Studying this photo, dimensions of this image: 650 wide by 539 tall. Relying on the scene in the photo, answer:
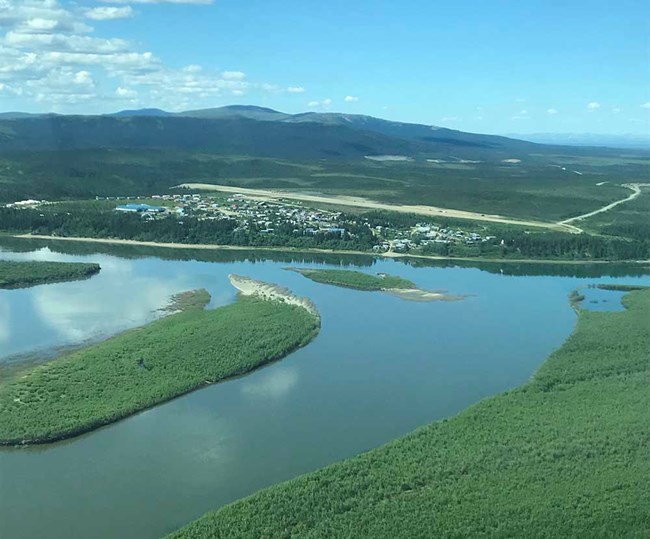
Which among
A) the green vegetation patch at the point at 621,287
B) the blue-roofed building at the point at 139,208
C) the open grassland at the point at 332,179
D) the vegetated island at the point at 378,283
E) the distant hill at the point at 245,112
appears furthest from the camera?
the distant hill at the point at 245,112

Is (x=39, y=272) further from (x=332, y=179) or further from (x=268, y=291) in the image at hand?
(x=332, y=179)

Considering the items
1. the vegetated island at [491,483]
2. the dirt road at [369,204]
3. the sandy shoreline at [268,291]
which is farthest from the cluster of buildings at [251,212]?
the vegetated island at [491,483]

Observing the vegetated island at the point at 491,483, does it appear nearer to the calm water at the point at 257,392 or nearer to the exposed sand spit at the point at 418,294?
the calm water at the point at 257,392

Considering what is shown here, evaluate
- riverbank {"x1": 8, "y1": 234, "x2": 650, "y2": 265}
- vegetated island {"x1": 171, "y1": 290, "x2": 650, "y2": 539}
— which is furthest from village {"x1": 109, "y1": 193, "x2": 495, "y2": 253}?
vegetated island {"x1": 171, "y1": 290, "x2": 650, "y2": 539}

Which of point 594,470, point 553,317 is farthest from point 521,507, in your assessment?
point 553,317

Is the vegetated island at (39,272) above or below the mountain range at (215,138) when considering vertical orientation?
below

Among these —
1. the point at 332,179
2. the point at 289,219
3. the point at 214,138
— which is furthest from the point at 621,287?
the point at 214,138

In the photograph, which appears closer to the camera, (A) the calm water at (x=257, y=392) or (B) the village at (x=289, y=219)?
(A) the calm water at (x=257, y=392)
